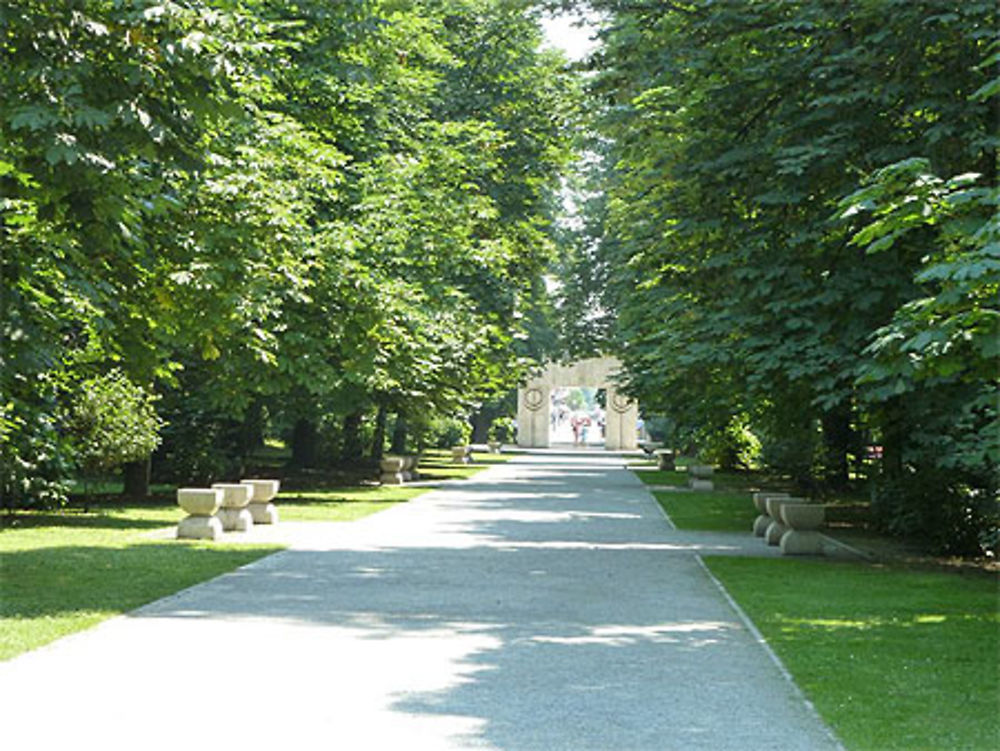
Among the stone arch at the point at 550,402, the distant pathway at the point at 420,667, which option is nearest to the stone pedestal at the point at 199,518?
the distant pathway at the point at 420,667

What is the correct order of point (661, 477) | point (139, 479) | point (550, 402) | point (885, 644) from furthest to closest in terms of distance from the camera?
1. point (550, 402)
2. point (661, 477)
3. point (139, 479)
4. point (885, 644)

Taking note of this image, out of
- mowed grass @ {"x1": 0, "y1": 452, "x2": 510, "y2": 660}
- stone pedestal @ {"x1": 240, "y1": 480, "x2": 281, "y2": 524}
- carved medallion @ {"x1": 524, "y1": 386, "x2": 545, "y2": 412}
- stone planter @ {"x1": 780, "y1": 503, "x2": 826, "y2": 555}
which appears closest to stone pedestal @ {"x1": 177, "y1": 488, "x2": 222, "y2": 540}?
mowed grass @ {"x1": 0, "y1": 452, "x2": 510, "y2": 660}

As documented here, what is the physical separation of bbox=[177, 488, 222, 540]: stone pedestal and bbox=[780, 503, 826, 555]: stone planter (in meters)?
7.44

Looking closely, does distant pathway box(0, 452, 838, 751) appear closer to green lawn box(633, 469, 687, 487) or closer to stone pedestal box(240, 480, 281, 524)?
stone pedestal box(240, 480, 281, 524)

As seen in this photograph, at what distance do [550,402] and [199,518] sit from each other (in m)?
62.6

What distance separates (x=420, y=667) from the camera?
27.2 feet

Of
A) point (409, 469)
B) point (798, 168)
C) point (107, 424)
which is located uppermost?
point (798, 168)

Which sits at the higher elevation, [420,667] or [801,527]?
[801,527]

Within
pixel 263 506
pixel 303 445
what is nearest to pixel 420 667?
pixel 263 506

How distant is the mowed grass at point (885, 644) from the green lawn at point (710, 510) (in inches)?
231

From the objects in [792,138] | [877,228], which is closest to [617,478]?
[792,138]

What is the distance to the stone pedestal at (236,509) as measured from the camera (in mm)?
17672

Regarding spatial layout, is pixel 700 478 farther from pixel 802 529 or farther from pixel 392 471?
pixel 802 529

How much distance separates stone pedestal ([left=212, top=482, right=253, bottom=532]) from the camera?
1767 cm
